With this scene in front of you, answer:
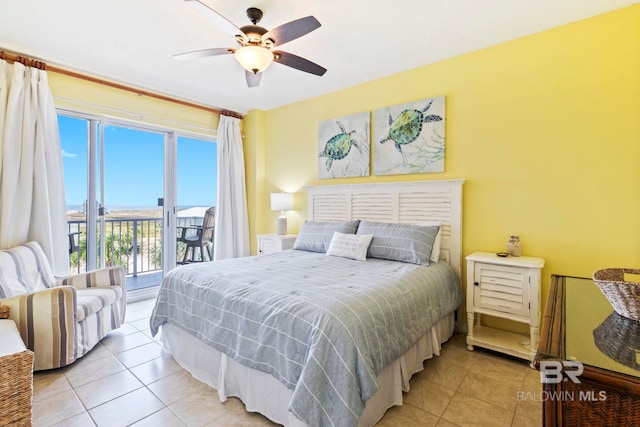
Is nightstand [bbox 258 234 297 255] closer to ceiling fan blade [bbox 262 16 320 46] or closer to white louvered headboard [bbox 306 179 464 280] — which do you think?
white louvered headboard [bbox 306 179 464 280]

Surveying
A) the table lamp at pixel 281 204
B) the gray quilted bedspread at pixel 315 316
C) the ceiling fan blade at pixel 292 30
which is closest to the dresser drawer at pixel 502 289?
the gray quilted bedspread at pixel 315 316

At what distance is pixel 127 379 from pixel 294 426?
1372 millimetres

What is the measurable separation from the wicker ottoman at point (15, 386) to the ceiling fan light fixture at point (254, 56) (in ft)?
7.16

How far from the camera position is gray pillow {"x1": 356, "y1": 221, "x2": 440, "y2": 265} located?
8.58 feet

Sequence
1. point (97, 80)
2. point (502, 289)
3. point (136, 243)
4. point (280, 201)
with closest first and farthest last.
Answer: point (502, 289)
point (97, 80)
point (280, 201)
point (136, 243)

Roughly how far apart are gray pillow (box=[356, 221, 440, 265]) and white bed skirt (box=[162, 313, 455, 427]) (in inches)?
23.5

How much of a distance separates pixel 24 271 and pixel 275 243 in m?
2.37

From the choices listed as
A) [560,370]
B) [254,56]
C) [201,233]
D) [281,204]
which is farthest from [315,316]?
[201,233]

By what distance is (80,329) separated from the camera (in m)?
2.34

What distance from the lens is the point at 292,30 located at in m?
1.99

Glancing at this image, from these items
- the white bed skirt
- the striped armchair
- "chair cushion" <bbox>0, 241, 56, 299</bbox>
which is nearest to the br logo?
the white bed skirt

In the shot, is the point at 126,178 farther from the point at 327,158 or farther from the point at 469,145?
the point at 469,145

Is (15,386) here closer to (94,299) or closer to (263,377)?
(94,299)

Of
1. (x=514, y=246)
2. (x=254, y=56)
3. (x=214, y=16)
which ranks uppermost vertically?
(x=214, y=16)
